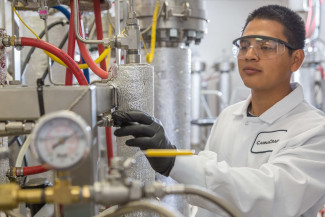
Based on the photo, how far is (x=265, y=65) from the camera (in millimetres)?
1253

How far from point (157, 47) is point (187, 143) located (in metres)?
0.47

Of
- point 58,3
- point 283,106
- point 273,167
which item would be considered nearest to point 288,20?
point 283,106

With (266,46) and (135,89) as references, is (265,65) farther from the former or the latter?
(135,89)

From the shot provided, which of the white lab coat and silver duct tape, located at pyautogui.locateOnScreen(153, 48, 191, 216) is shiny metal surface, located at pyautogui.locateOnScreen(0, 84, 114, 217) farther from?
silver duct tape, located at pyautogui.locateOnScreen(153, 48, 191, 216)

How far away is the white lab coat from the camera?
981mm

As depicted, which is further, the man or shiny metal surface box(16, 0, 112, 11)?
shiny metal surface box(16, 0, 112, 11)

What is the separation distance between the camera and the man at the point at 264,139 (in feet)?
3.20

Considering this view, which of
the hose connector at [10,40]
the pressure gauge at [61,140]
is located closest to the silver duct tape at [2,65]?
the hose connector at [10,40]

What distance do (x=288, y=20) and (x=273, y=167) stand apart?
0.54 metres

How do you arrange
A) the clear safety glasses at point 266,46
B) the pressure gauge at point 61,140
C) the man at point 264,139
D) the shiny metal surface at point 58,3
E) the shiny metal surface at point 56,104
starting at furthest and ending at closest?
the clear safety glasses at point 266,46 < the shiny metal surface at point 58,3 < the man at point 264,139 < the shiny metal surface at point 56,104 < the pressure gauge at point 61,140

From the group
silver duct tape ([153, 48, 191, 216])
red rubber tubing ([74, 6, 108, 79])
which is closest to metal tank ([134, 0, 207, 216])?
silver duct tape ([153, 48, 191, 216])

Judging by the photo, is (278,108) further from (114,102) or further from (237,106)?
(114,102)

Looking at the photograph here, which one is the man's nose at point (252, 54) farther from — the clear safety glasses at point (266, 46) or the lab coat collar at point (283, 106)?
the lab coat collar at point (283, 106)

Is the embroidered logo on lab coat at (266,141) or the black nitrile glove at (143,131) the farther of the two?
the embroidered logo on lab coat at (266,141)
